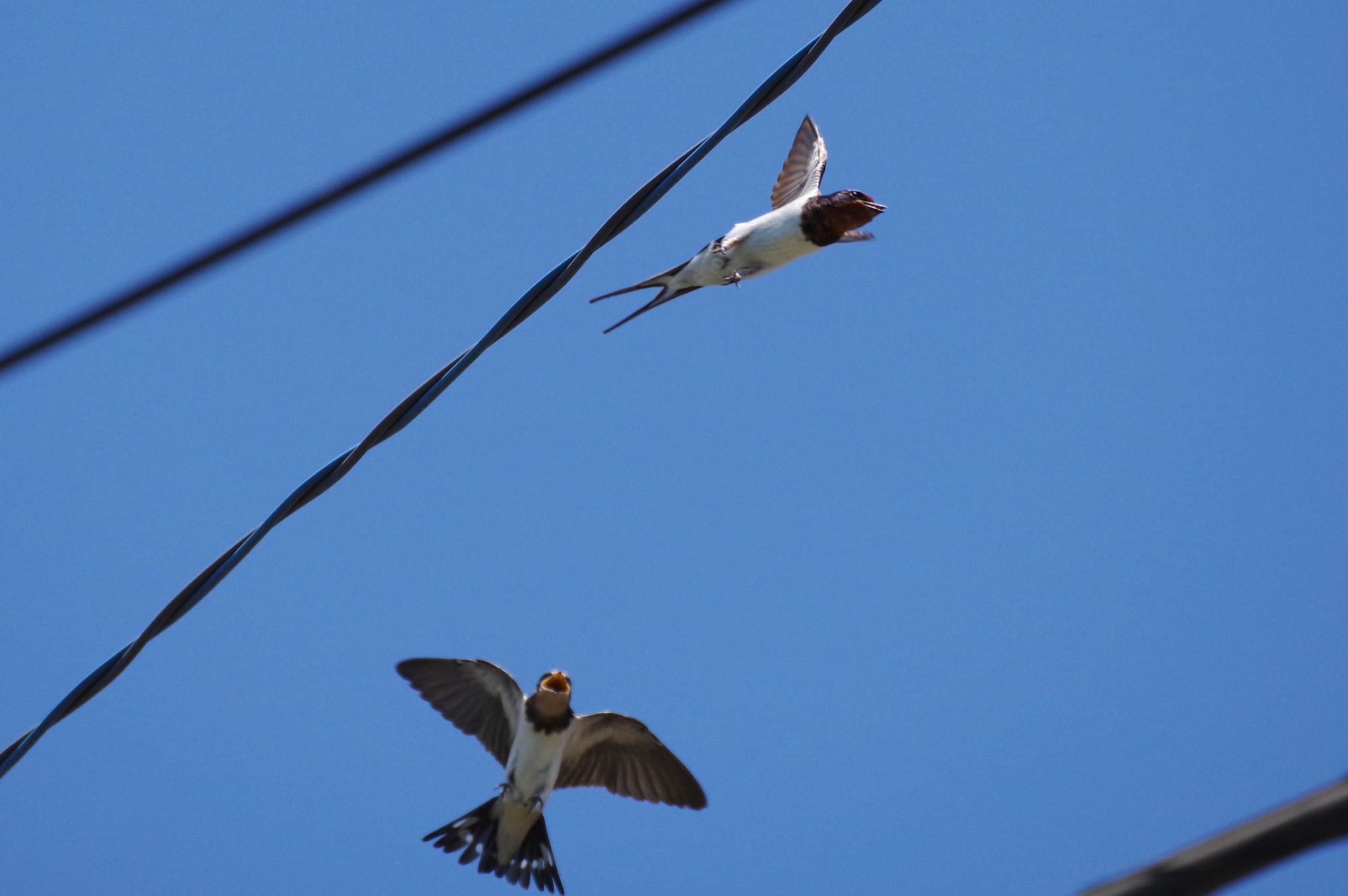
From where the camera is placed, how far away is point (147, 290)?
82.9 inches

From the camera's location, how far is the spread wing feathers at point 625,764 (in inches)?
284

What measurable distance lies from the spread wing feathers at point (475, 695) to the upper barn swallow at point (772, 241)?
282 cm

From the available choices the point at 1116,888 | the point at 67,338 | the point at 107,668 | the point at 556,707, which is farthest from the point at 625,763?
the point at 1116,888

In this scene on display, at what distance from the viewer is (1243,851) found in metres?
1.48

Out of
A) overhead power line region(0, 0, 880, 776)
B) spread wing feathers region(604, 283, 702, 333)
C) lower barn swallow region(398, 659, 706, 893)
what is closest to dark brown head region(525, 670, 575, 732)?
lower barn swallow region(398, 659, 706, 893)

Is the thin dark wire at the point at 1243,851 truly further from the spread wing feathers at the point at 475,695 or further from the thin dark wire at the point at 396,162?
the spread wing feathers at the point at 475,695

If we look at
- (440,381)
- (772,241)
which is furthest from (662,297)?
(440,381)

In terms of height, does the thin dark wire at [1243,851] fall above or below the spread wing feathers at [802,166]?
below

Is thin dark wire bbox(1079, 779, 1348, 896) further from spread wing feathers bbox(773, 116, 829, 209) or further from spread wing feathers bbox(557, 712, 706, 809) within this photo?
spread wing feathers bbox(557, 712, 706, 809)

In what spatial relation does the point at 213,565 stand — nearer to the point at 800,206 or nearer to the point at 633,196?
the point at 633,196

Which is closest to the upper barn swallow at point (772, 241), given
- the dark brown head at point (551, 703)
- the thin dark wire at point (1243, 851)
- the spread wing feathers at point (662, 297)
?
the spread wing feathers at point (662, 297)

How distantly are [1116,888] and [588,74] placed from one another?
53.5 inches

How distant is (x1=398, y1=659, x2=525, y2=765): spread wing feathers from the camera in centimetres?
727

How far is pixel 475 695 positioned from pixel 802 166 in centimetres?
324
